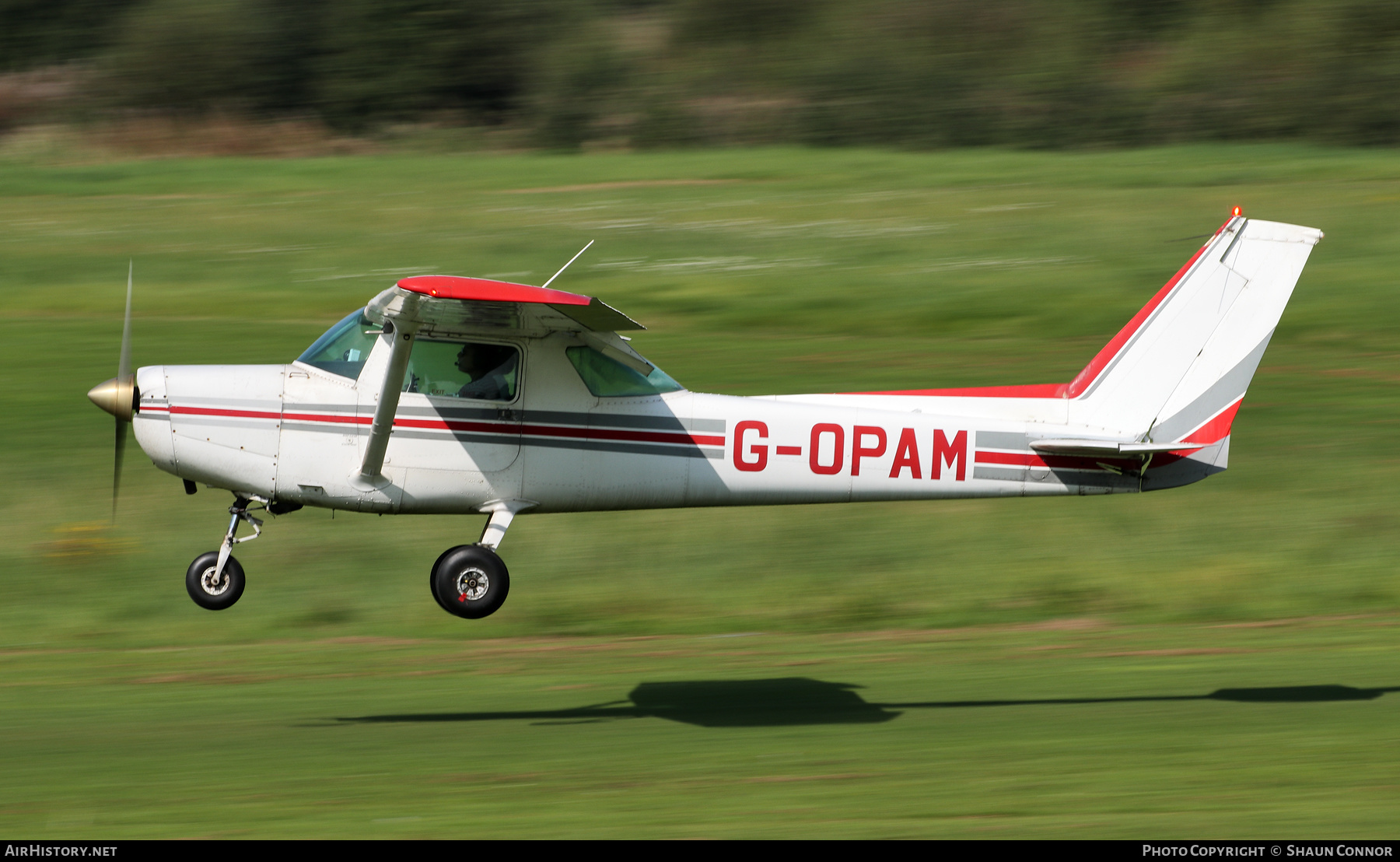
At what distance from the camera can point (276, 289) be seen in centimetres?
2692

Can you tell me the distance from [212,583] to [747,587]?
7058 mm

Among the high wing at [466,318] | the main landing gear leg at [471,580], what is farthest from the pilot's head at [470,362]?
the main landing gear leg at [471,580]

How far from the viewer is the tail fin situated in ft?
36.2

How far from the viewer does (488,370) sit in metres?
10.5

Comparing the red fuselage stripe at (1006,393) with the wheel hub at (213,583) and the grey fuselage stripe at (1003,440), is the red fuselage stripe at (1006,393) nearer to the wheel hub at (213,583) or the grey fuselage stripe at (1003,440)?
the grey fuselage stripe at (1003,440)

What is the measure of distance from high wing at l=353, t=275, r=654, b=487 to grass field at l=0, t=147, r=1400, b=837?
259 cm

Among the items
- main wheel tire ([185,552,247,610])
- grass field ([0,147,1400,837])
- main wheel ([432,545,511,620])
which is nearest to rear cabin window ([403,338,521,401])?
main wheel ([432,545,511,620])

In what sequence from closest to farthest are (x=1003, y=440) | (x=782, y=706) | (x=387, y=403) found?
(x=387, y=403) → (x=1003, y=440) → (x=782, y=706)

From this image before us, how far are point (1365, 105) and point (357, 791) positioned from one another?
36.8 metres

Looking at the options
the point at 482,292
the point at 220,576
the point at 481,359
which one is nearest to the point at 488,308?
the point at 481,359

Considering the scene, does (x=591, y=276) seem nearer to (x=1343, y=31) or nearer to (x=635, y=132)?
(x=635, y=132)

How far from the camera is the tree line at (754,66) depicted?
3978 cm

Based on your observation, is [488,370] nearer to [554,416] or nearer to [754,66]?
[554,416]

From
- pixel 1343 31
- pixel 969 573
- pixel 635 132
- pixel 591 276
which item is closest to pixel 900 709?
pixel 969 573
